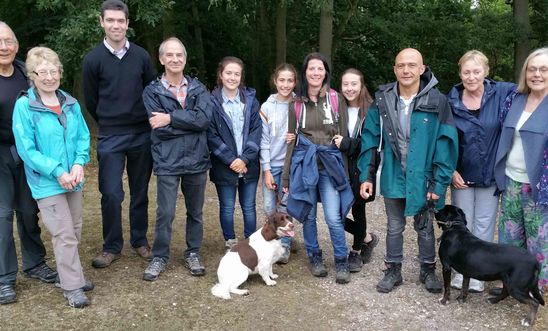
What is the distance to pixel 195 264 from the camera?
4879 millimetres

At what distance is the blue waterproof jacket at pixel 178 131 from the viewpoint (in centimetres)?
441

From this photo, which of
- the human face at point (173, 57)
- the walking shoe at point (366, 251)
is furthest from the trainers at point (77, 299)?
the walking shoe at point (366, 251)

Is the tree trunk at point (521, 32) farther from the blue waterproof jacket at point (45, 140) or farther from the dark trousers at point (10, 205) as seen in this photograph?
the dark trousers at point (10, 205)

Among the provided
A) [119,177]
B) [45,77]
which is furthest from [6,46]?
[119,177]

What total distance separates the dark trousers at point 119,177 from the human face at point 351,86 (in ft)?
6.35

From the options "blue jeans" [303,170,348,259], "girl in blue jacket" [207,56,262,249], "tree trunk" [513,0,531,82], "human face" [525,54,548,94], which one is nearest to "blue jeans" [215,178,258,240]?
"girl in blue jacket" [207,56,262,249]

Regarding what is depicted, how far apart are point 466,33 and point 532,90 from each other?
45.9 ft

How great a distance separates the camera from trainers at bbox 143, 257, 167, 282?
15.4 ft

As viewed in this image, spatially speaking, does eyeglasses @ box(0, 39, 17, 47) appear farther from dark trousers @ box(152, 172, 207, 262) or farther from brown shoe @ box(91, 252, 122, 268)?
brown shoe @ box(91, 252, 122, 268)

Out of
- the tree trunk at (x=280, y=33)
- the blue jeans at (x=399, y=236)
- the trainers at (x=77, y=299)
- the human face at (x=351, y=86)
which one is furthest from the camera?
the tree trunk at (x=280, y=33)

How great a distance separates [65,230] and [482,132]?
3.52 m

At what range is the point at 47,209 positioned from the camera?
3986 millimetres

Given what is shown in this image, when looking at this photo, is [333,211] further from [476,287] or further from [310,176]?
[476,287]

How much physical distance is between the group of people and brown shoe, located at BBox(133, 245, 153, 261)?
0.02 metres
